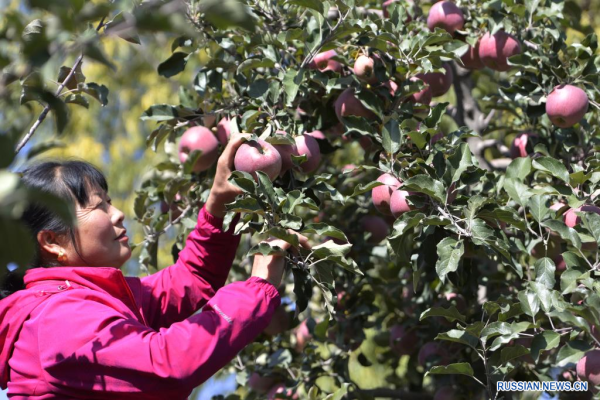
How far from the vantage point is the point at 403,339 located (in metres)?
2.44

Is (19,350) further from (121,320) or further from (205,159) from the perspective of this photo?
(205,159)

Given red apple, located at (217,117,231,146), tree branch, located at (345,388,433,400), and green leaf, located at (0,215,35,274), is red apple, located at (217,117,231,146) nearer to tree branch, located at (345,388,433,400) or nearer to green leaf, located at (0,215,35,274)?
tree branch, located at (345,388,433,400)

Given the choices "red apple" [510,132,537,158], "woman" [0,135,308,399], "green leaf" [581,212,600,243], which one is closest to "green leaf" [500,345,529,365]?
"green leaf" [581,212,600,243]

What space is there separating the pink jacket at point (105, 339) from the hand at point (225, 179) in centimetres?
29

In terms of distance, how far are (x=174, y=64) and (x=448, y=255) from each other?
965mm

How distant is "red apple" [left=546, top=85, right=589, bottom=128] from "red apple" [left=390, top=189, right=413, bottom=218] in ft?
1.68

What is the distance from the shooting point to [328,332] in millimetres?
2410

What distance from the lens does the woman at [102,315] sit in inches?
53.9

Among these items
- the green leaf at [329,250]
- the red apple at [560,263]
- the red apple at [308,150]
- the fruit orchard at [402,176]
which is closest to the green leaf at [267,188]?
the fruit orchard at [402,176]

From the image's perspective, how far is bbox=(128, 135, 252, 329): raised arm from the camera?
6.02 ft

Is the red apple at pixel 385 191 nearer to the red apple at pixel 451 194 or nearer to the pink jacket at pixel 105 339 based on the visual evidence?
the red apple at pixel 451 194

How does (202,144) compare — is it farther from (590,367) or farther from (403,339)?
(590,367)

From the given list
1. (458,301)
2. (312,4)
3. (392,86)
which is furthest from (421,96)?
(458,301)

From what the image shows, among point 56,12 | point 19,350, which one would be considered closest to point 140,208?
point 19,350
